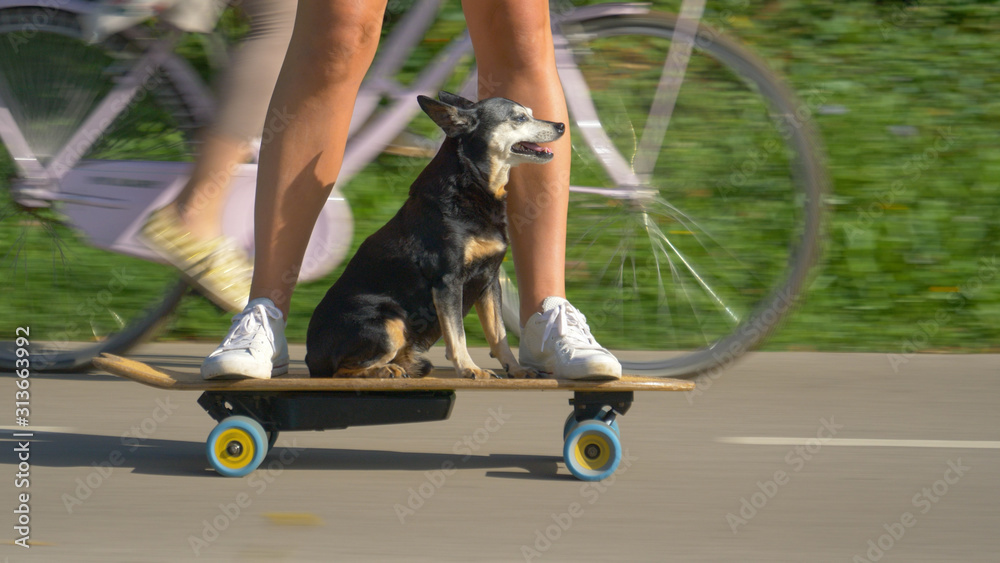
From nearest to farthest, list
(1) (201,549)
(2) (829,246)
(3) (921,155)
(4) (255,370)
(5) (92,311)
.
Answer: (1) (201,549) → (4) (255,370) → (5) (92,311) → (2) (829,246) → (3) (921,155)

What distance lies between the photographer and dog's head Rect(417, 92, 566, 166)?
3.02 metres

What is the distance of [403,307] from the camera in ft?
10.1

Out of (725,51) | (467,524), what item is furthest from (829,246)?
(467,524)

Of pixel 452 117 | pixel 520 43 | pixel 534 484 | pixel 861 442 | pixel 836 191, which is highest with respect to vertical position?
pixel 520 43

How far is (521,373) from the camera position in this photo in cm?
313

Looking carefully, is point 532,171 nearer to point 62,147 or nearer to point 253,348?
point 253,348

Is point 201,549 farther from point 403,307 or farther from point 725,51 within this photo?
point 725,51

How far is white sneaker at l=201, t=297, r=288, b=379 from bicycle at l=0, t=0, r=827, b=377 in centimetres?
95

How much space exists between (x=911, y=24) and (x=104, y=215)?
4.45 metres

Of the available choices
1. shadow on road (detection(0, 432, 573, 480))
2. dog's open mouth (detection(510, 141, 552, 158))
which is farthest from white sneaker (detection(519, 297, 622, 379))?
dog's open mouth (detection(510, 141, 552, 158))

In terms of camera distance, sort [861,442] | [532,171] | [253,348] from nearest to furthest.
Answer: [253,348] < [532,171] < [861,442]

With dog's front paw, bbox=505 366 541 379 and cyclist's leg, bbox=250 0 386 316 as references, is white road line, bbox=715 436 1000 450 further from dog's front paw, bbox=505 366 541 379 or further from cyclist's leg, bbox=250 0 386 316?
cyclist's leg, bbox=250 0 386 316

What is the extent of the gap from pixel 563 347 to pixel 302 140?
0.95 meters

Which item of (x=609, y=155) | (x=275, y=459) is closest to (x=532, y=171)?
(x=609, y=155)
